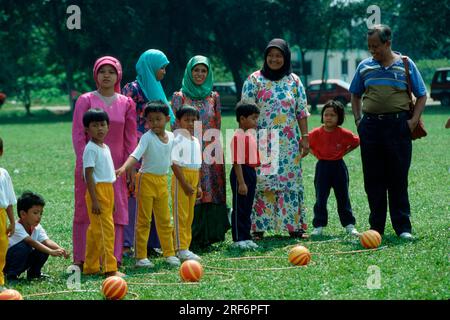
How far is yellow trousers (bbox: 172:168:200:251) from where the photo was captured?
8.91 meters

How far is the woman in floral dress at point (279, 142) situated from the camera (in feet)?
32.6

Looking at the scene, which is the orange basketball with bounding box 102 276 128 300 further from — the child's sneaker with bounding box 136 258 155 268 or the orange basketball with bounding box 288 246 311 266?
the orange basketball with bounding box 288 246 311 266

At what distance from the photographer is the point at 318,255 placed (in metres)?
8.75

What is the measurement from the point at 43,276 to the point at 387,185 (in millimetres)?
3796

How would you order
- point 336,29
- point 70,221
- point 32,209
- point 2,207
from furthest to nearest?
point 336,29 < point 70,221 < point 32,209 < point 2,207

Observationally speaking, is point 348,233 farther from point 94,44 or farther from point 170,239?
point 94,44

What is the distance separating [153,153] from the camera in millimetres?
8516

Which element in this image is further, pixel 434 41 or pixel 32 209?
pixel 434 41

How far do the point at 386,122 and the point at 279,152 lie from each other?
4.21ft

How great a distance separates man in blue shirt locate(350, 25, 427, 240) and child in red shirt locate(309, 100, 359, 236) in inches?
21.0

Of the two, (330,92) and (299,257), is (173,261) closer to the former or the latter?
(299,257)

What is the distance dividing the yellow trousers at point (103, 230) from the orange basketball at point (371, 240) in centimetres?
254

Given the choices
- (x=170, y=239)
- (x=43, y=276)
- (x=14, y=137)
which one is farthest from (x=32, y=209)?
(x=14, y=137)

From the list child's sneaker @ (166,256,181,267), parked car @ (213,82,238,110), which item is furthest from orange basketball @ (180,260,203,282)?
parked car @ (213,82,238,110)
